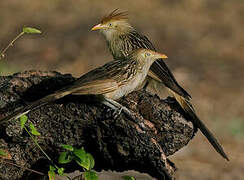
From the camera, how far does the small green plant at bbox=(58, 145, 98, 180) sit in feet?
13.0

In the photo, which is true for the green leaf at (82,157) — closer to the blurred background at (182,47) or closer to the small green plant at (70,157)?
the small green plant at (70,157)

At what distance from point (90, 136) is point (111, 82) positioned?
21.2 inches

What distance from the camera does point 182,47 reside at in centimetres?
1207

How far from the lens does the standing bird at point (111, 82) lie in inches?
168

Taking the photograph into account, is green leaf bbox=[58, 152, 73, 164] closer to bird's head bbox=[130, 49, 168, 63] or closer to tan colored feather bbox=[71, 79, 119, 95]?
tan colored feather bbox=[71, 79, 119, 95]

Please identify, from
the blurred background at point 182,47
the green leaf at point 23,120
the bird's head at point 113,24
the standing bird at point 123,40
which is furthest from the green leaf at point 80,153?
the blurred background at point 182,47

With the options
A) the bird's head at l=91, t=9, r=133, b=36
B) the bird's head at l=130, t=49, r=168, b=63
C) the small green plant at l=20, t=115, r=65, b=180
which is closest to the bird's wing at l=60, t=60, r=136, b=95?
the bird's head at l=130, t=49, r=168, b=63

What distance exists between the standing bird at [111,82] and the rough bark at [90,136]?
91 mm

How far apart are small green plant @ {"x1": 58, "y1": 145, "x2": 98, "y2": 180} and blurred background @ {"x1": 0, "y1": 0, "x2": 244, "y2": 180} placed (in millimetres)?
4005

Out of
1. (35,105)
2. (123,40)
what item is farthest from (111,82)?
(123,40)

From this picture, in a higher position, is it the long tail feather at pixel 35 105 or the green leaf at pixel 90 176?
the long tail feather at pixel 35 105

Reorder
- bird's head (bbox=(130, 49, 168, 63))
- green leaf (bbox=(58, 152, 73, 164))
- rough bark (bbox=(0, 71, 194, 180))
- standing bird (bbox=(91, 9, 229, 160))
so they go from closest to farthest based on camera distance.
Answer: green leaf (bbox=(58, 152, 73, 164)) < rough bark (bbox=(0, 71, 194, 180)) < bird's head (bbox=(130, 49, 168, 63)) < standing bird (bbox=(91, 9, 229, 160))

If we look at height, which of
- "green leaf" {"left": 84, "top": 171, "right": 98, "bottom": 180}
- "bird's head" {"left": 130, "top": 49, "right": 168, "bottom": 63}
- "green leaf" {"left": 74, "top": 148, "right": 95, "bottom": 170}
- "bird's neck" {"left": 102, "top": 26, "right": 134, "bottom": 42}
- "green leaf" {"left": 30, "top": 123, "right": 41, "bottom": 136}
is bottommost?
"green leaf" {"left": 84, "top": 171, "right": 98, "bottom": 180}

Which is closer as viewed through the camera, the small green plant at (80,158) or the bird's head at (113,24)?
the small green plant at (80,158)
